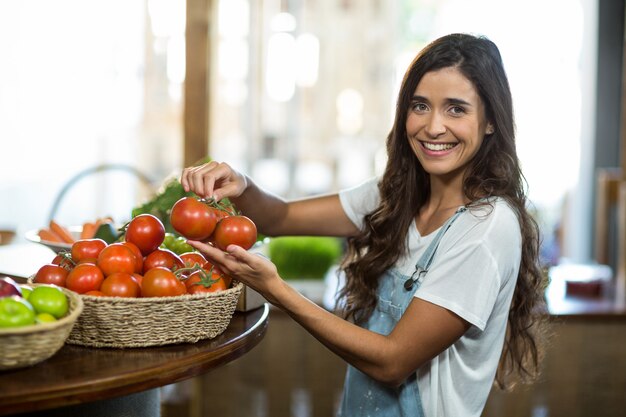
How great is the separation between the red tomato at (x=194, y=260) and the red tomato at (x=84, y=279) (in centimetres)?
18

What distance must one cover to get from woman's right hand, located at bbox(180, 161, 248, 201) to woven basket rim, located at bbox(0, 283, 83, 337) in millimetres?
437

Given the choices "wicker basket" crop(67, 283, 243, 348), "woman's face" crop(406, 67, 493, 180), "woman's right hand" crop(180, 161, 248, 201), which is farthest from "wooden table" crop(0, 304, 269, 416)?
"woman's face" crop(406, 67, 493, 180)

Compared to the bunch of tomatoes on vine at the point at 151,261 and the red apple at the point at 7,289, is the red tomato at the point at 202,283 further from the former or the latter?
the red apple at the point at 7,289

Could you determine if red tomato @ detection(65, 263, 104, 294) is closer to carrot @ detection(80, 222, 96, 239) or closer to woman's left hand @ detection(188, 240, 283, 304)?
woman's left hand @ detection(188, 240, 283, 304)

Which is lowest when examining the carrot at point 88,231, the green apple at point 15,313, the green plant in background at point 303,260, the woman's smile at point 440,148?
the green plant in background at point 303,260

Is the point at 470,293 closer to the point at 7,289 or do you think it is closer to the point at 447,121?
the point at 447,121

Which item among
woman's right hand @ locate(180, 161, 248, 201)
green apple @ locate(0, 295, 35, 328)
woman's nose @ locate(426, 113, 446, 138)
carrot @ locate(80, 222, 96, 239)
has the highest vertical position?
woman's nose @ locate(426, 113, 446, 138)

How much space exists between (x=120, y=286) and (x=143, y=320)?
68 mm

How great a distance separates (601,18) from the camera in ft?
17.4

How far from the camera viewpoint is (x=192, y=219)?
1.54 m

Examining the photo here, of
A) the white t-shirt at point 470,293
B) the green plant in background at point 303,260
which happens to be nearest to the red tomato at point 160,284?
the white t-shirt at point 470,293

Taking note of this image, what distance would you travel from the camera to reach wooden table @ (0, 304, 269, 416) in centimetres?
116

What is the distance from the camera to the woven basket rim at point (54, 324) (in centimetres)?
117

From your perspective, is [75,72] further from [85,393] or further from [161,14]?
[85,393]
